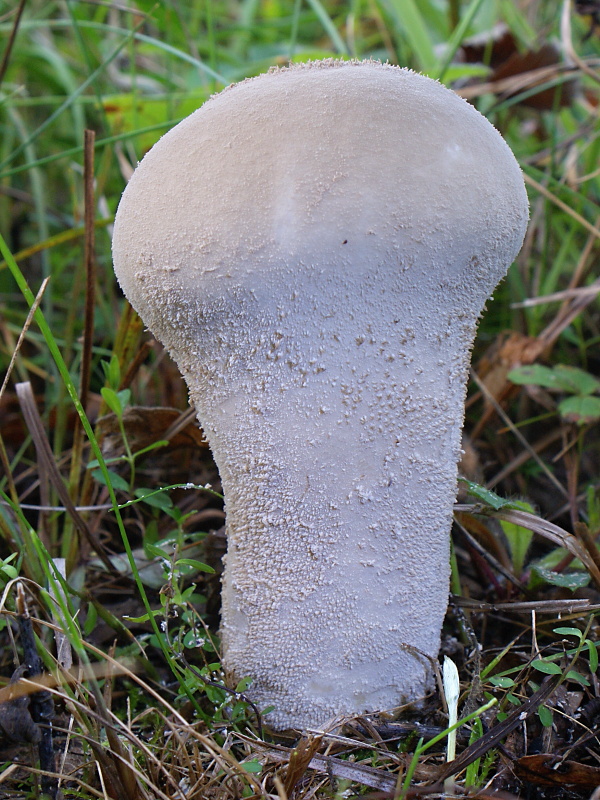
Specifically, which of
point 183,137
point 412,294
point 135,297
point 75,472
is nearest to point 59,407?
point 75,472

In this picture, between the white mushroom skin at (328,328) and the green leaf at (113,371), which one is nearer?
the white mushroom skin at (328,328)

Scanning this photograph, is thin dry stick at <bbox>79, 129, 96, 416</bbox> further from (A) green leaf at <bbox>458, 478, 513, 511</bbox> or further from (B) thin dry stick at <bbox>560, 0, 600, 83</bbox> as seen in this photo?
(B) thin dry stick at <bbox>560, 0, 600, 83</bbox>

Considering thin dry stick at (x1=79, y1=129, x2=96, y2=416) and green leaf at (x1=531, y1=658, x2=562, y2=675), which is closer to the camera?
green leaf at (x1=531, y1=658, x2=562, y2=675)

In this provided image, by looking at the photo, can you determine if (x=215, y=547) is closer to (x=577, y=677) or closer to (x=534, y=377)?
(x=577, y=677)

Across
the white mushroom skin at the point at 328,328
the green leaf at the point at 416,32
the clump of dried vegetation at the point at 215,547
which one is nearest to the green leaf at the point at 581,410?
the clump of dried vegetation at the point at 215,547

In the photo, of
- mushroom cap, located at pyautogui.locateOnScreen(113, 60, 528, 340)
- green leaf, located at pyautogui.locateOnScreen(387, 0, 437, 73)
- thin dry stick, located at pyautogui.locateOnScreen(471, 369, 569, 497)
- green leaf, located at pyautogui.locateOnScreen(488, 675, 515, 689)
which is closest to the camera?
mushroom cap, located at pyautogui.locateOnScreen(113, 60, 528, 340)

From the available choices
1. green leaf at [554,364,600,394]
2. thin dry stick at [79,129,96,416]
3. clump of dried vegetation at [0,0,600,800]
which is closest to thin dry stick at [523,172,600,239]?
clump of dried vegetation at [0,0,600,800]

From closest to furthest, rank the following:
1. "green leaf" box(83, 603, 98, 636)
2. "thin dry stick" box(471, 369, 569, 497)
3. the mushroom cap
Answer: the mushroom cap
"green leaf" box(83, 603, 98, 636)
"thin dry stick" box(471, 369, 569, 497)

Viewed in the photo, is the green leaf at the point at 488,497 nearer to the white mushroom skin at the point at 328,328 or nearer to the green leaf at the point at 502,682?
the white mushroom skin at the point at 328,328
